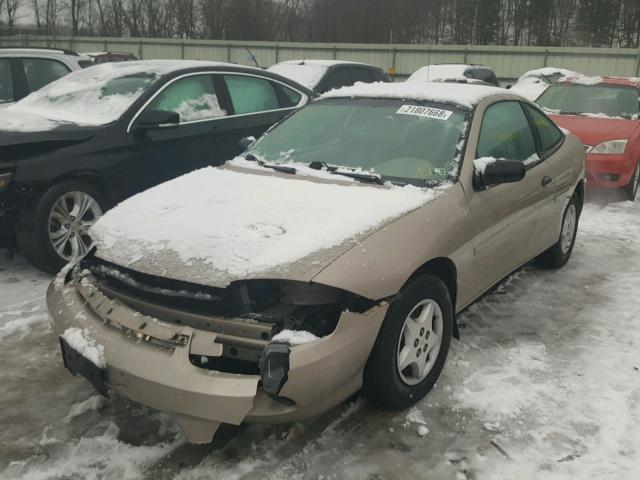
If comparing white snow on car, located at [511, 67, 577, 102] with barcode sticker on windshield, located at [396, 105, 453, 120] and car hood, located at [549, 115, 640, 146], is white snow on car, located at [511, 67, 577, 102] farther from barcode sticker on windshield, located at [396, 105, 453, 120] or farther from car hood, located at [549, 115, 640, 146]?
barcode sticker on windshield, located at [396, 105, 453, 120]

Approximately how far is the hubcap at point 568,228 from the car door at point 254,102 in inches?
116

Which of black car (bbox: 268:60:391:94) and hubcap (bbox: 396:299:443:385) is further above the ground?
black car (bbox: 268:60:391:94)

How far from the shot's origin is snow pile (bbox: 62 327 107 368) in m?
2.49

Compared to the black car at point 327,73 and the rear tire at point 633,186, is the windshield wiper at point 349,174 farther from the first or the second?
the rear tire at point 633,186

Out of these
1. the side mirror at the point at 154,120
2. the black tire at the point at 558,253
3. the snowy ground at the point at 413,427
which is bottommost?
the snowy ground at the point at 413,427

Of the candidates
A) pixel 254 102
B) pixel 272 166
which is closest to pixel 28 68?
pixel 254 102

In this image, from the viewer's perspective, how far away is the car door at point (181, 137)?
5.02 meters

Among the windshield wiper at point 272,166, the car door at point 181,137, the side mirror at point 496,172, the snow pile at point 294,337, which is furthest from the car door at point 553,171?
the car door at point 181,137

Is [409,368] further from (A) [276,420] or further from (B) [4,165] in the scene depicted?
(B) [4,165]

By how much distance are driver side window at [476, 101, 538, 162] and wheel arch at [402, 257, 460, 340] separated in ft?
2.55

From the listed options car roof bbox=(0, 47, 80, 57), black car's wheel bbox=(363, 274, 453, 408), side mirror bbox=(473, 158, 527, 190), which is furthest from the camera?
car roof bbox=(0, 47, 80, 57)

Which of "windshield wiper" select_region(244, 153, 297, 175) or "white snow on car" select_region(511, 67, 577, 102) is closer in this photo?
"windshield wiper" select_region(244, 153, 297, 175)

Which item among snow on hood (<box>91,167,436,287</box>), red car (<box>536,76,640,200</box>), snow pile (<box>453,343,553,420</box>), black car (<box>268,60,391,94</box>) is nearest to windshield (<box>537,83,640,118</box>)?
red car (<box>536,76,640,200</box>)

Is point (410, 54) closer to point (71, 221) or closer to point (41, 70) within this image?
point (41, 70)
